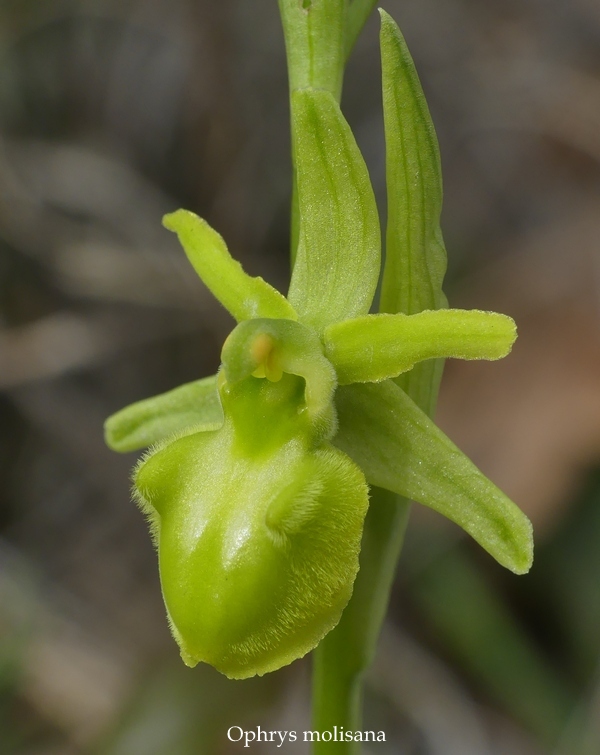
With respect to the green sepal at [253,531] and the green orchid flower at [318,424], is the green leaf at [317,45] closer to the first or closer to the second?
the green orchid flower at [318,424]

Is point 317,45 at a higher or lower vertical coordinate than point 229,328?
higher

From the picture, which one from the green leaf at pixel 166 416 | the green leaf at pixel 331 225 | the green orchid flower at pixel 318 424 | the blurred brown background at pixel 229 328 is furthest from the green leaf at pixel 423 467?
the blurred brown background at pixel 229 328

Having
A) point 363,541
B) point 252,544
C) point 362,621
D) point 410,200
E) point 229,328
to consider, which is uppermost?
point 410,200

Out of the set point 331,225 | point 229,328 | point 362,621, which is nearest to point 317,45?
point 331,225

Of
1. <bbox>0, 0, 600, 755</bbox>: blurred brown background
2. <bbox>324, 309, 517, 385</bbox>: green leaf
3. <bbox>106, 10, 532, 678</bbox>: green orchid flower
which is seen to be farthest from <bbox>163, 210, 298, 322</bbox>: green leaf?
<bbox>0, 0, 600, 755</bbox>: blurred brown background

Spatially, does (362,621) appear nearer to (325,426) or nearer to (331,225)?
(325,426)

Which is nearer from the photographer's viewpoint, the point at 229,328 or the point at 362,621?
the point at 362,621

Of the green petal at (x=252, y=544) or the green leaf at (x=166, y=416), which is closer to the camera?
the green petal at (x=252, y=544)

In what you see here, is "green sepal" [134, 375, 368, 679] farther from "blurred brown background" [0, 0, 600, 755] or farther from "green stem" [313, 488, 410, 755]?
"blurred brown background" [0, 0, 600, 755]
